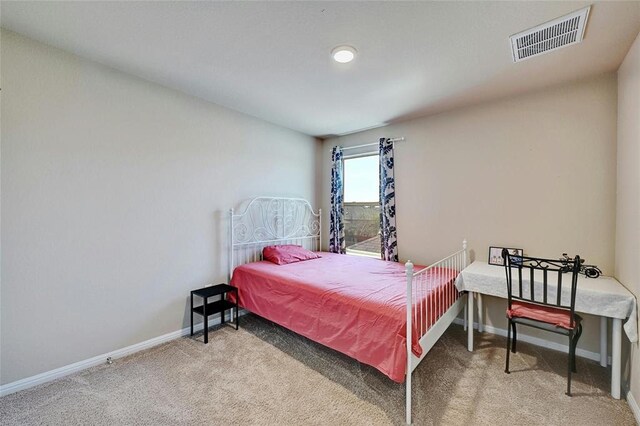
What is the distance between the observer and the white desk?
5.89ft

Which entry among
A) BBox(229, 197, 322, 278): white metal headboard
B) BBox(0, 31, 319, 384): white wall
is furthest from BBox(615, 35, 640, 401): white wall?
BBox(0, 31, 319, 384): white wall

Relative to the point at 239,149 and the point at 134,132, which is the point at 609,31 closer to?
the point at 239,149

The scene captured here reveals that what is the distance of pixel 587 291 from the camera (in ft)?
6.35

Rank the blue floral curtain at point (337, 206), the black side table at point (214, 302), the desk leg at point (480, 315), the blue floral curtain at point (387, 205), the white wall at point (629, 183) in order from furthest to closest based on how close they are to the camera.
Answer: the blue floral curtain at point (337, 206) → the blue floral curtain at point (387, 205) → the desk leg at point (480, 315) → the black side table at point (214, 302) → the white wall at point (629, 183)

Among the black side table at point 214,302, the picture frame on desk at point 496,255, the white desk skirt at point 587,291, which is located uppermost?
the picture frame on desk at point 496,255

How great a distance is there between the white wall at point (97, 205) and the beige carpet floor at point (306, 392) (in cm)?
39

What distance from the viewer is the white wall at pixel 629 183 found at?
1.76 m

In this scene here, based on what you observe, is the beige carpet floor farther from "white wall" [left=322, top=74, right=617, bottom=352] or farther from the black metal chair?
"white wall" [left=322, top=74, right=617, bottom=352]

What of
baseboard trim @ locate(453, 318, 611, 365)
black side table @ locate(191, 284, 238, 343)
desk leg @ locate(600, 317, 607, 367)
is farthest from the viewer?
black side table @ locate(191, 284, 238, 343)

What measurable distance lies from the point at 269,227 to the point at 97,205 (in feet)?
6.11

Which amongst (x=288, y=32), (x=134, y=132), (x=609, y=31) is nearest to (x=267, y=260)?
(x=134, y=132)

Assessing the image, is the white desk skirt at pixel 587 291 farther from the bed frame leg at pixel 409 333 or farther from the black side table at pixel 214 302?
the black side table at pixel 214 302

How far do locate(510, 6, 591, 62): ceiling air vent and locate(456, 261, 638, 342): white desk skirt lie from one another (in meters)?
1.75

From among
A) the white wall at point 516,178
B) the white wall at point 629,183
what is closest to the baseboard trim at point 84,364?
the white wall at point 516,178
